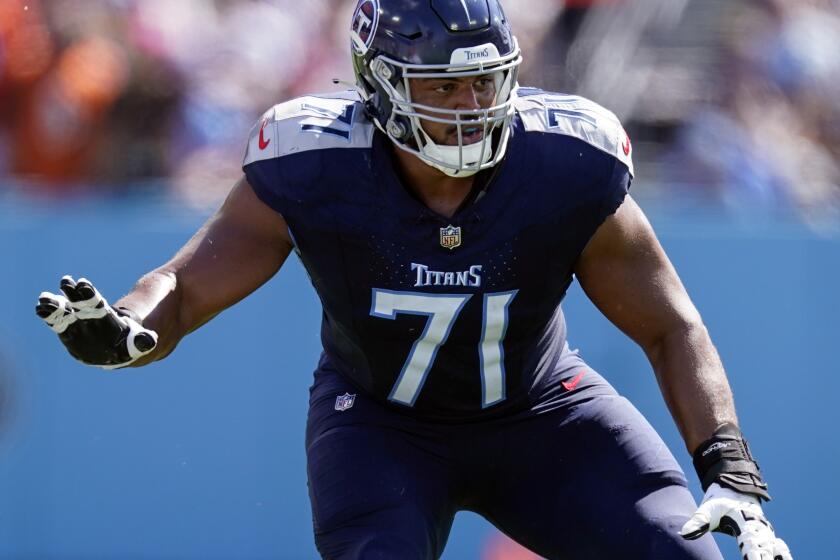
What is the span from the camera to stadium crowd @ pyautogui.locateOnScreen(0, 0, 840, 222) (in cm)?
563

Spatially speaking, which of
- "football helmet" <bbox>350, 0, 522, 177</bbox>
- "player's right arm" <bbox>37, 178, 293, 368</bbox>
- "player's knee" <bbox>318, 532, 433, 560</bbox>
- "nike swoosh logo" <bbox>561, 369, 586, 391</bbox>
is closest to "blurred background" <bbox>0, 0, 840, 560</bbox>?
"nike swoosh logo" <bbox>561, 369, 586, 391</bbox>

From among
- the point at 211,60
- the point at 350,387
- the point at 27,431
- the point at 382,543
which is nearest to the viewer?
the point at 382,543

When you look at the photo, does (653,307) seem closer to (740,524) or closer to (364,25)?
(740,524)

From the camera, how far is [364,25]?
3.41 m

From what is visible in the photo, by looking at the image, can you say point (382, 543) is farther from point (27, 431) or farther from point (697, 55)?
point (697, 55)

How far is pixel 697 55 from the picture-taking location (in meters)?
5.93

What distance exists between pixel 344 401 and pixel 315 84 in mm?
2677

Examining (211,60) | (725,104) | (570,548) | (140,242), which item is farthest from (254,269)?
(725,104)

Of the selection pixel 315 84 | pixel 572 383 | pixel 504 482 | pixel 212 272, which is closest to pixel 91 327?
pixel 212 272

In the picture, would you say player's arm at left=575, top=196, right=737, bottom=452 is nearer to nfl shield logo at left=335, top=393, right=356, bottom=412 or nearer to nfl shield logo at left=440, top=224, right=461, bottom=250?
nfl shield logo at left=440, top=224, right=461, bottom=250

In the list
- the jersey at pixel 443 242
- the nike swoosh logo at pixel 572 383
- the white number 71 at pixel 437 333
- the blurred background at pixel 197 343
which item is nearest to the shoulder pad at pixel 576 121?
the jersey at pixel 443 242

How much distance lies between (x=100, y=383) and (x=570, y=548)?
281 cm

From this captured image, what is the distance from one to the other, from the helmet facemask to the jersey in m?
0.10

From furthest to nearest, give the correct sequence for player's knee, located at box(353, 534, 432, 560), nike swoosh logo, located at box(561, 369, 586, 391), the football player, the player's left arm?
nike swoosh logo, located at box(561, 369, 586, 391)
the football player
the player's left arm
player's knee, located at box(353, 534, 432, 560)
